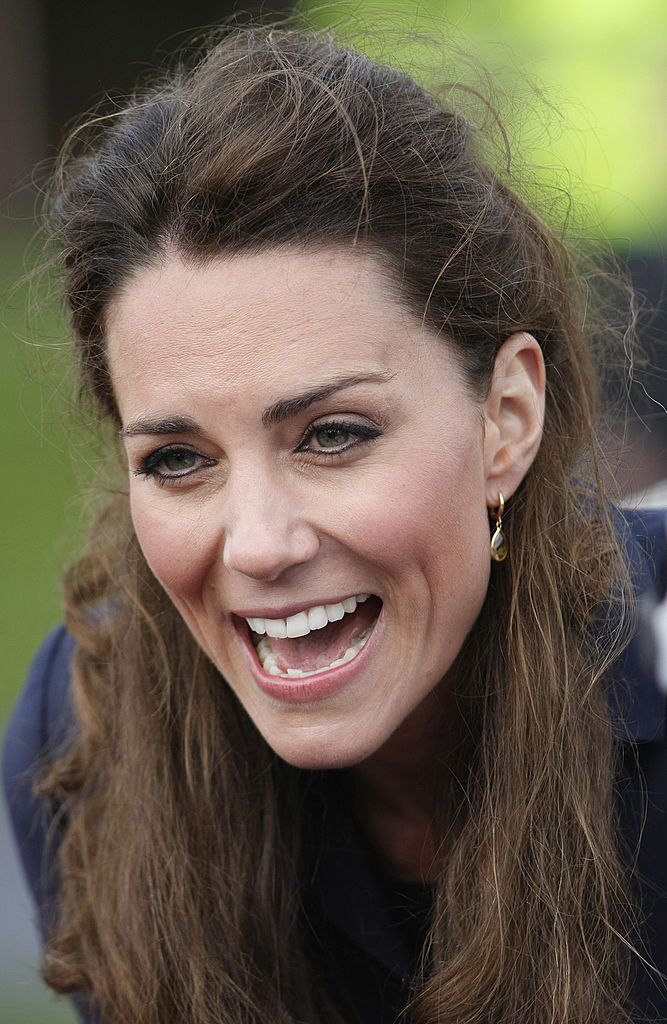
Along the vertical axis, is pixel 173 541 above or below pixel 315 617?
above

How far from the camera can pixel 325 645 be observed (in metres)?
2.28

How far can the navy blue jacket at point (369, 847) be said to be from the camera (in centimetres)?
230

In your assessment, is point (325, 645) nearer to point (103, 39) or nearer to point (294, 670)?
point (294, 670)

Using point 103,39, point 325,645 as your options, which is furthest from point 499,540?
point 103,39

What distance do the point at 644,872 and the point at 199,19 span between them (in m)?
6.39

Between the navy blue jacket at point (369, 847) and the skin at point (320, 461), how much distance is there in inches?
14.8

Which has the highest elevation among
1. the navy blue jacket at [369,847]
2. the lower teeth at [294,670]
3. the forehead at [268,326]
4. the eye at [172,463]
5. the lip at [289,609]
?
→ the forehead at [268,326]

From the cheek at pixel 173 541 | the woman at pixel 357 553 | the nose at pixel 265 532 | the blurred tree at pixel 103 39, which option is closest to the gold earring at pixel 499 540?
the woman at pixel 357 553

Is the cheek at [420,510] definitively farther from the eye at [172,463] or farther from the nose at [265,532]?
the eye at [172,463]

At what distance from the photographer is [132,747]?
2717 millimetres

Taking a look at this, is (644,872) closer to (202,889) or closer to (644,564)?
(644,564)

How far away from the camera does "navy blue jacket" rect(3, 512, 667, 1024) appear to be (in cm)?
230

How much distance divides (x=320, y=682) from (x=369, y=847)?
22.4 inches

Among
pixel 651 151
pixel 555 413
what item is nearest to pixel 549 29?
pixel 651 151
